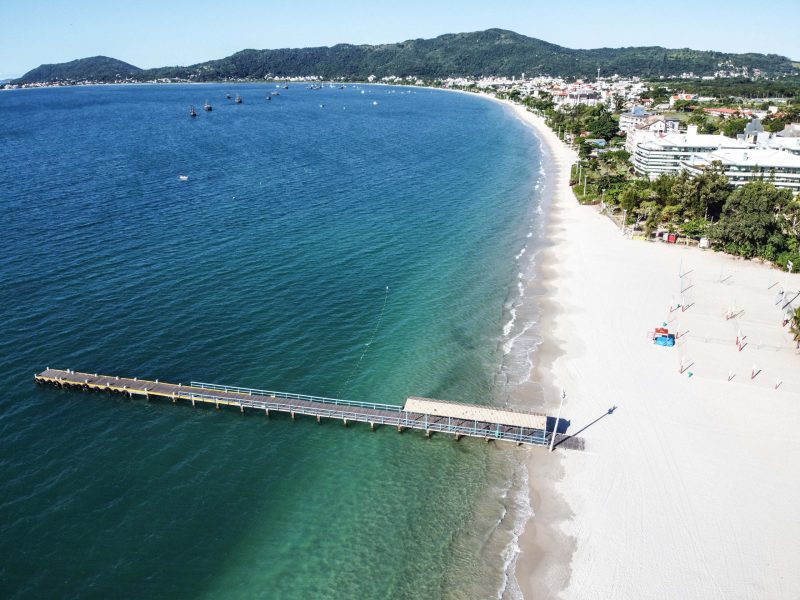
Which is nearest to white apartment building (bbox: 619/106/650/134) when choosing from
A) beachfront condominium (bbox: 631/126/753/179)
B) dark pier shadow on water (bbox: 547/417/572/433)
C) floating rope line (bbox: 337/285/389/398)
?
beachfront condominium (bbox: 631/126/753/179)

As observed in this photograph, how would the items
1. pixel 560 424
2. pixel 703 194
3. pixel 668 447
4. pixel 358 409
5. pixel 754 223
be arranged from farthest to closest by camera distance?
1. pixel 703 194
2. pixel 754 223
3. pixel 358 409
4. pixel 560 424
5. pixel 668 447

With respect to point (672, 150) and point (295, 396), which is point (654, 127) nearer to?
point (672, 150)

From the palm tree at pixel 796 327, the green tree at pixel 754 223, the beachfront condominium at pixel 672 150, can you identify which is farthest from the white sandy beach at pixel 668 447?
the beachfront condominium at pixel 672 150

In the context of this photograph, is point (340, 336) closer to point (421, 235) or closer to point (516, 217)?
point (421, 235)

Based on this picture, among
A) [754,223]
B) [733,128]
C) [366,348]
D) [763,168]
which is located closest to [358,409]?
[366,348]

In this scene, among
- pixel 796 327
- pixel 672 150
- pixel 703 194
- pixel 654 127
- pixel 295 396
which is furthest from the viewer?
pixel 654 127

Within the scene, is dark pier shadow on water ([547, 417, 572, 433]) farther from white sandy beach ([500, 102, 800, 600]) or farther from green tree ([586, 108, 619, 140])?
green tree ([586, 108, 619, 140])
